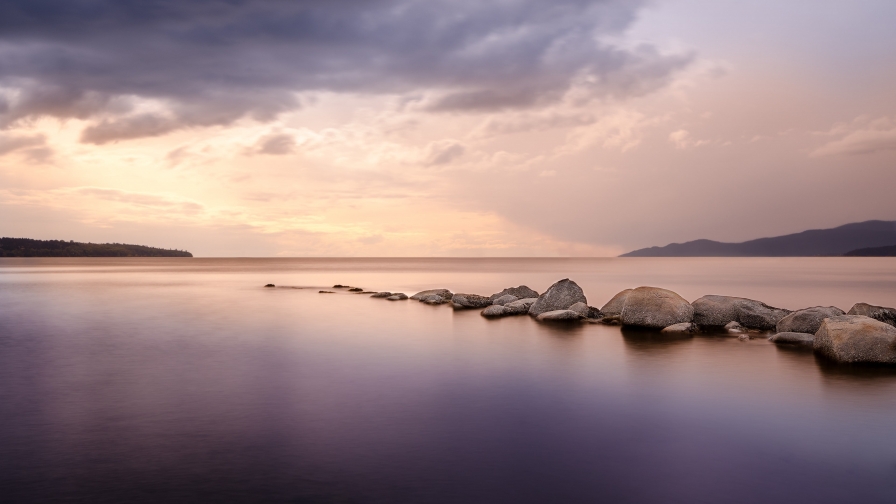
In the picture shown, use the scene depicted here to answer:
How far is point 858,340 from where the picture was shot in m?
16.4

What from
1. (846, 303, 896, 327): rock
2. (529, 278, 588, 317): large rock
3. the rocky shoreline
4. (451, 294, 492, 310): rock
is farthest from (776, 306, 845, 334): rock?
(451, 294, 492, 310): rock

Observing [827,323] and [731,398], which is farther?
[827,323]

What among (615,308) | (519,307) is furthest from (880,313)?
(519,307)

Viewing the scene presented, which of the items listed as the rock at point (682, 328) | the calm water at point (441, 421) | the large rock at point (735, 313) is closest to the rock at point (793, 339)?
the calm water at point (441, 421)

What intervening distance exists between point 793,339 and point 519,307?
13691 millimetres

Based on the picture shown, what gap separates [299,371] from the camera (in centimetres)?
1664

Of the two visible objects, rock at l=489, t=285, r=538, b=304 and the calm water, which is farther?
rock at l=489, t=285, r=538, b=304

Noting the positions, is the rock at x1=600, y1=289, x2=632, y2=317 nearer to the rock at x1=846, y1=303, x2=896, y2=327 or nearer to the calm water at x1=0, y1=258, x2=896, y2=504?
the calm water at x1=0, y1=258, x2=896, y2=504

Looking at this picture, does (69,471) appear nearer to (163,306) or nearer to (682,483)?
(682,483)

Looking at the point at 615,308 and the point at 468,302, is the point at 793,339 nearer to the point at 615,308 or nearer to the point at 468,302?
the point at 615,308

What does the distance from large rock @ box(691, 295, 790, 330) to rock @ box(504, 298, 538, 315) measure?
897 cm

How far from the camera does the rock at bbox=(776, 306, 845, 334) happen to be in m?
20.7

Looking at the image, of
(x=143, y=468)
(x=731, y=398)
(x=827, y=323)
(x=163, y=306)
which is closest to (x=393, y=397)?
(x=143, y=468)

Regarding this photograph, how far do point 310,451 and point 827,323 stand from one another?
633 inches
